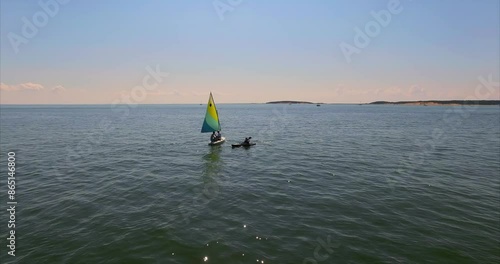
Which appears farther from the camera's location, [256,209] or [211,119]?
[211,119]

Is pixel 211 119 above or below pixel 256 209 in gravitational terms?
above

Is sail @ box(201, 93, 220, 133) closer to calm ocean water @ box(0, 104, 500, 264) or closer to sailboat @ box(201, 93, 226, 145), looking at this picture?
sailboat @ box(201, 93, 226, 145)

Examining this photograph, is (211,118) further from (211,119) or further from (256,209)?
(256,209)

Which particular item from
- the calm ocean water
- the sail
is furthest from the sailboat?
the calm ocean water

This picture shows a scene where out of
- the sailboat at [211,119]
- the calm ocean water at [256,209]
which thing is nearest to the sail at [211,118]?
the sailboat at [211,119]

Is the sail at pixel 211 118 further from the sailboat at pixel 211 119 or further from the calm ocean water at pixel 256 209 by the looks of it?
the calm ocean water at pixel 256 209

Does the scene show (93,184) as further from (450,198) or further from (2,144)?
(2,144)

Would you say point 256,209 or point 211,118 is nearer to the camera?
point 256,209

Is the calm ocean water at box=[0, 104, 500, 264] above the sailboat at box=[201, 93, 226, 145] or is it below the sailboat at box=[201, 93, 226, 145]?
below

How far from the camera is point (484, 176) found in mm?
30422

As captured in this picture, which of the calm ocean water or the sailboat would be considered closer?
the calm ocean water

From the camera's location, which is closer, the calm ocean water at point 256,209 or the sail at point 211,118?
the calm ocean water at point 256,209

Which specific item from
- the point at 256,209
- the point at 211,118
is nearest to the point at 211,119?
the point at 211,118

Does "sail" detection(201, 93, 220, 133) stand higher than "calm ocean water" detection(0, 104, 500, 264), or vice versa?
"sail" detection(201, 93, 220, 133)
